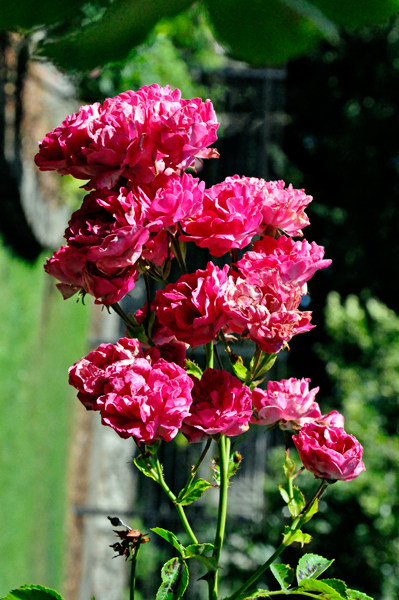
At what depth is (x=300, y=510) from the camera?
0.66 m

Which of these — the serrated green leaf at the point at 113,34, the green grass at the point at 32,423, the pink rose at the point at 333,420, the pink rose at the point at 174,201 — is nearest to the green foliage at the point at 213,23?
the serrated green leaf at the point at 113,34

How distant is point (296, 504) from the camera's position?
2.19ft

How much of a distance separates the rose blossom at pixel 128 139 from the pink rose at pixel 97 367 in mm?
150

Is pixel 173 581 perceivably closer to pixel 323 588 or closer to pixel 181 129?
pixel 323 588

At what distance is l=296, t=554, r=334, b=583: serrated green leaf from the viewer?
64cm

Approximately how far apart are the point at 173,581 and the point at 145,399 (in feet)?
0.66

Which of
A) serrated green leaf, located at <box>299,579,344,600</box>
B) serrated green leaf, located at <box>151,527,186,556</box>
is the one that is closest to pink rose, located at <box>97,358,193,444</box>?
serrated green leaf, located at <box>151,527,186,556</box>

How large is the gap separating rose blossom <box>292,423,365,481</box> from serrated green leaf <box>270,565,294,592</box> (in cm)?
12

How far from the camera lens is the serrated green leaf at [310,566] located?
2.09 feet

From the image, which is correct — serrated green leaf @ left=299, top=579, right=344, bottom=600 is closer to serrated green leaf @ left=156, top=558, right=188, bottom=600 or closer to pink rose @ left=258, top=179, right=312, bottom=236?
serrated green leaf @ left=156, top=558, right=188, bottom=600

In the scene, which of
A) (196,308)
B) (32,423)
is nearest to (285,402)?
(196,308)

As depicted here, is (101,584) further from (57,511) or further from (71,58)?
(71,58)

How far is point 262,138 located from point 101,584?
16.4 feet

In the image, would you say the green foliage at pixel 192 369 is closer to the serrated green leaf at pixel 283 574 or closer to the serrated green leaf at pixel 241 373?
the serrated green leaf at pixel 241 373
